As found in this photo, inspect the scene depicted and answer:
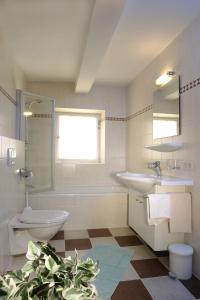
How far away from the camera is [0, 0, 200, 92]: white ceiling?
5.74ft

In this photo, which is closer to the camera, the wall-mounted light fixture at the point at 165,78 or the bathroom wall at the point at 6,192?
the bathroom wall at the point at 6,192

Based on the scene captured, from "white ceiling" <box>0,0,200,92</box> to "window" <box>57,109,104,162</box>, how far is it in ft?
3.08

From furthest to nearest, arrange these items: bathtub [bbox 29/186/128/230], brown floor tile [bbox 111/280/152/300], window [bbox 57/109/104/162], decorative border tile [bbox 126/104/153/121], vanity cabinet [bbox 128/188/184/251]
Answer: window [bbox 57/109/104/162] < bathtub [bbox 29/186/128/230] < decorative border tile [bbox 126/104/153/121] < vanity cabinet [bbox 128/188/184/251] < brown floor tile [bbox 111/280/152/300]

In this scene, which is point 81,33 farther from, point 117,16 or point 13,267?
point 13,267

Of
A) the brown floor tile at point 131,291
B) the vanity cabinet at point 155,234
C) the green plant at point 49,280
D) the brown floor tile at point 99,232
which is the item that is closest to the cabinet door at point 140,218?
the vanity cabinet at point 155,234

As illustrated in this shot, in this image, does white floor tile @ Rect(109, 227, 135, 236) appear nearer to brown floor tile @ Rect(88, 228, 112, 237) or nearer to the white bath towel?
brown floor tile @ Rect(88, 228, 112, 237)

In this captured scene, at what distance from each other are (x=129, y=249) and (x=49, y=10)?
248cm

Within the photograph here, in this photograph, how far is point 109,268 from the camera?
2.16m

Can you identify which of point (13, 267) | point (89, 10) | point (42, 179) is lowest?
point (13, 267)

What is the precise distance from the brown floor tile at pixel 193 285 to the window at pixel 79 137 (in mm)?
2315

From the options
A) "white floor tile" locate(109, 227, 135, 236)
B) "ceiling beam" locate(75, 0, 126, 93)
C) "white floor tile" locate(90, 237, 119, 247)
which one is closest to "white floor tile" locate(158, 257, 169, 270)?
"white floor tile" locate(90, 237, 119, 247)

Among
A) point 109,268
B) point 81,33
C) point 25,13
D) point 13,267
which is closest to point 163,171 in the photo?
point 109,268

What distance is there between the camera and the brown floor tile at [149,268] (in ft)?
6.66

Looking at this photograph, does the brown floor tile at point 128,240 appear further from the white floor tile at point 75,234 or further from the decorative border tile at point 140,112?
the decorative border tile at point 140,112
